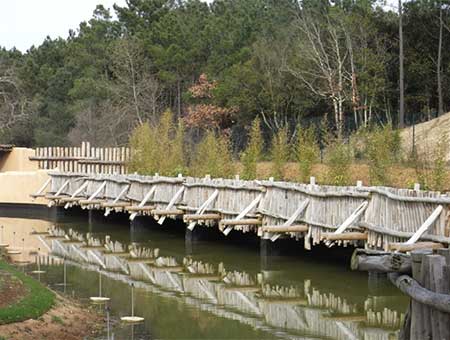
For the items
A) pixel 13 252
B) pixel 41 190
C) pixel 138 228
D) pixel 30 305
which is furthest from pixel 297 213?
pixel 41 190

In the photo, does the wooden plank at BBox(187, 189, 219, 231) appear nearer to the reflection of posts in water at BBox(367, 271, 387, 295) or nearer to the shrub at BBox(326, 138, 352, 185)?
the shrub at BBox(326, 138, 352, 185)

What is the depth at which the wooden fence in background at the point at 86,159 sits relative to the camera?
4100 cm

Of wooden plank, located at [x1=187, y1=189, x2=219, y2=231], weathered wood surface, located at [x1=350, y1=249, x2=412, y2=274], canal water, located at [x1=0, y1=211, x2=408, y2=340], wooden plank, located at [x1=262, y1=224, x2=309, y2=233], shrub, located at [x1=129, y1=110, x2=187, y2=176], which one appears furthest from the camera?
shrub, located at [x1=129, y1=110, x2=187, y2=176]

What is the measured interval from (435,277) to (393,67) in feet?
116

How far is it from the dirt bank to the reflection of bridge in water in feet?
9.15

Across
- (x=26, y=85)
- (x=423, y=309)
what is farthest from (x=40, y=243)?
(x=26, y=85)

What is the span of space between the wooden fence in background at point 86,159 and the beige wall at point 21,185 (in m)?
2.11

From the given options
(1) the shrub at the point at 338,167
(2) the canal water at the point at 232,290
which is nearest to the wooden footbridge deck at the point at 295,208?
(2) the canal water at the point at 232,290

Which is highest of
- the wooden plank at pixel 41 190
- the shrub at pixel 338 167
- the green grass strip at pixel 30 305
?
the shrub at pixel 338 167

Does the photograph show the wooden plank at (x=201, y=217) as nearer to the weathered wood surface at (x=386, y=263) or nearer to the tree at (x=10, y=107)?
the weathered wood surface at (x=386, y=263)

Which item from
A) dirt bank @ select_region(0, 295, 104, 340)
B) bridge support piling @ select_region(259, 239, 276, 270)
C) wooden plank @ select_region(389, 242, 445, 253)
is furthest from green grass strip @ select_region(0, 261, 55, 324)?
bridge support piling @ select_region(259, 239, 276, 270)

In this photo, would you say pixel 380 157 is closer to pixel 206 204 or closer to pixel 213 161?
pixel 206 204

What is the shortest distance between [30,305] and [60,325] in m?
0.68

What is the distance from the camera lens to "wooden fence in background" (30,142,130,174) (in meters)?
41.0
